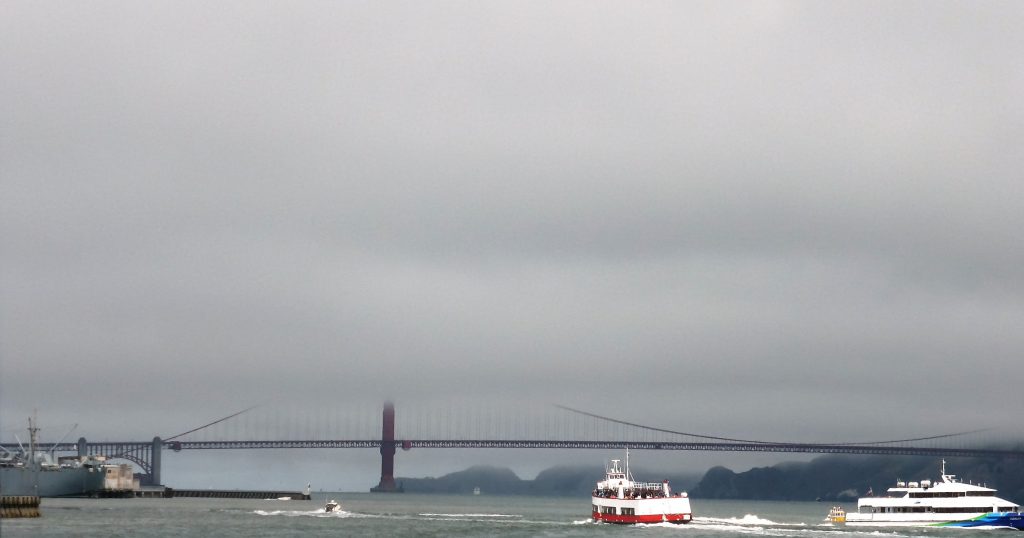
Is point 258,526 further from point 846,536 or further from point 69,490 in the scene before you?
point 69,490

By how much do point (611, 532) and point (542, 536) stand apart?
4.89 m

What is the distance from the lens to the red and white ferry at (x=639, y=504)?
9731 cm

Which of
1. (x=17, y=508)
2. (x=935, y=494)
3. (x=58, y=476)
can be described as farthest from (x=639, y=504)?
(x=58, y=476)

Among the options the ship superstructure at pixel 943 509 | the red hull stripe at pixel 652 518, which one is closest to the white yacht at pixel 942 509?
the ship superstructure at pixel 943 509

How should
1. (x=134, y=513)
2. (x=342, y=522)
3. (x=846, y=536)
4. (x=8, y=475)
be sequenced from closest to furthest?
1. (x=846, y=536)
2. (x=342, y=522)
3. (x=134, y=513)
4. (x=8, y=475)

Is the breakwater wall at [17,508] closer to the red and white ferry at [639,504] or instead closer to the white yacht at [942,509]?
the red and white ferry at [639,504]

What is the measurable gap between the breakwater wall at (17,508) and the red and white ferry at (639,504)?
143ft

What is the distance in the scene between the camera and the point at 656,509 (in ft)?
320

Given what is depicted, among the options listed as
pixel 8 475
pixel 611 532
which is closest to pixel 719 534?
pixel 611 532

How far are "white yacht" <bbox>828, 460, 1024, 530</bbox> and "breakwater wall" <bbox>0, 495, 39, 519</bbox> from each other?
204ft

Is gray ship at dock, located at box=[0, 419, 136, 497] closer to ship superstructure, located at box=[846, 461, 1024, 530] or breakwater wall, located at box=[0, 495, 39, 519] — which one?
breakwater wall, located at box=[0, 495, 39, 519]

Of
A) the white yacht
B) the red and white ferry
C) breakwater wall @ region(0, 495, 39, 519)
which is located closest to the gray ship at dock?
breakwater wall @ region(0, 495, 39, 519)

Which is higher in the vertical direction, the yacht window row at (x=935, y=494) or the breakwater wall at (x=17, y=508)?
the yacht window row at (x=935, y=494)

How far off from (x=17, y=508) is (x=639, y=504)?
47.4 metres
